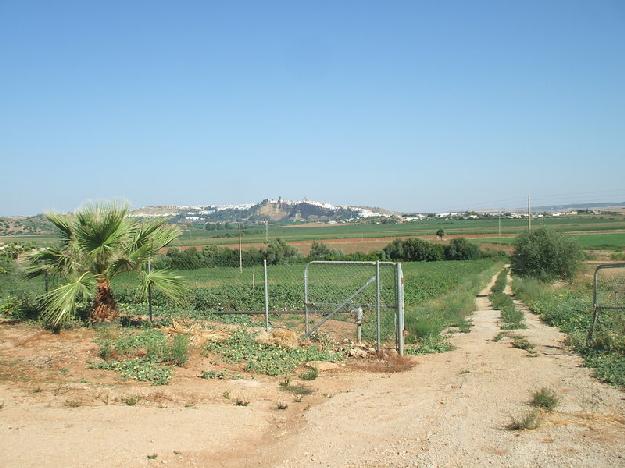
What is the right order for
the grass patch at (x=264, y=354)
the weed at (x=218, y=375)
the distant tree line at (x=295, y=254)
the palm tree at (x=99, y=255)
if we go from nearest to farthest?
1. the weed at (x=218, y=375)
2. the grass patch at (x=264, y=354)
3. the palm tree at (x=99, y=255)
4. the distant tree line at (x=295, y=254)

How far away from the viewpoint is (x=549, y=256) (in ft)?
116

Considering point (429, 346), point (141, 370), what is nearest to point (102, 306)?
point (141, 370)

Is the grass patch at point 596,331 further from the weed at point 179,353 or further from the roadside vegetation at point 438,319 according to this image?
the weed at point 179,353

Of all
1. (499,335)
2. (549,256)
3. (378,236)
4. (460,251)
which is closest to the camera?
(499,335)

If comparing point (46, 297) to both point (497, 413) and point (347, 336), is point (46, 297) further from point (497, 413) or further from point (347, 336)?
point (497, 413)

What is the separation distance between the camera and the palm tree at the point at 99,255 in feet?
40.6

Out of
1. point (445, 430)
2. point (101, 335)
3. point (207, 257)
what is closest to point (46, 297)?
point (101, 335)

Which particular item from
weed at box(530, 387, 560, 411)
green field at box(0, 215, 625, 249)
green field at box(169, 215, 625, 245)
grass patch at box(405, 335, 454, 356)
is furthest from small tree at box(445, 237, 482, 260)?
weed at box(530, 387, 560, 411)

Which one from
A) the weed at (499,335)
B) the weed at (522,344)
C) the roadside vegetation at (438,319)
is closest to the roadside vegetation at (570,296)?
the weed at (522,344)

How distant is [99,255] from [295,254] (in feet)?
151

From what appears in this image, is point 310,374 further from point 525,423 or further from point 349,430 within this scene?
point 525,423

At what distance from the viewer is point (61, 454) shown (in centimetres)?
589

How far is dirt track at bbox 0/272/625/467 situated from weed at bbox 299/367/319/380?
1.51 ft

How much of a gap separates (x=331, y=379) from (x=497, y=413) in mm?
3200
